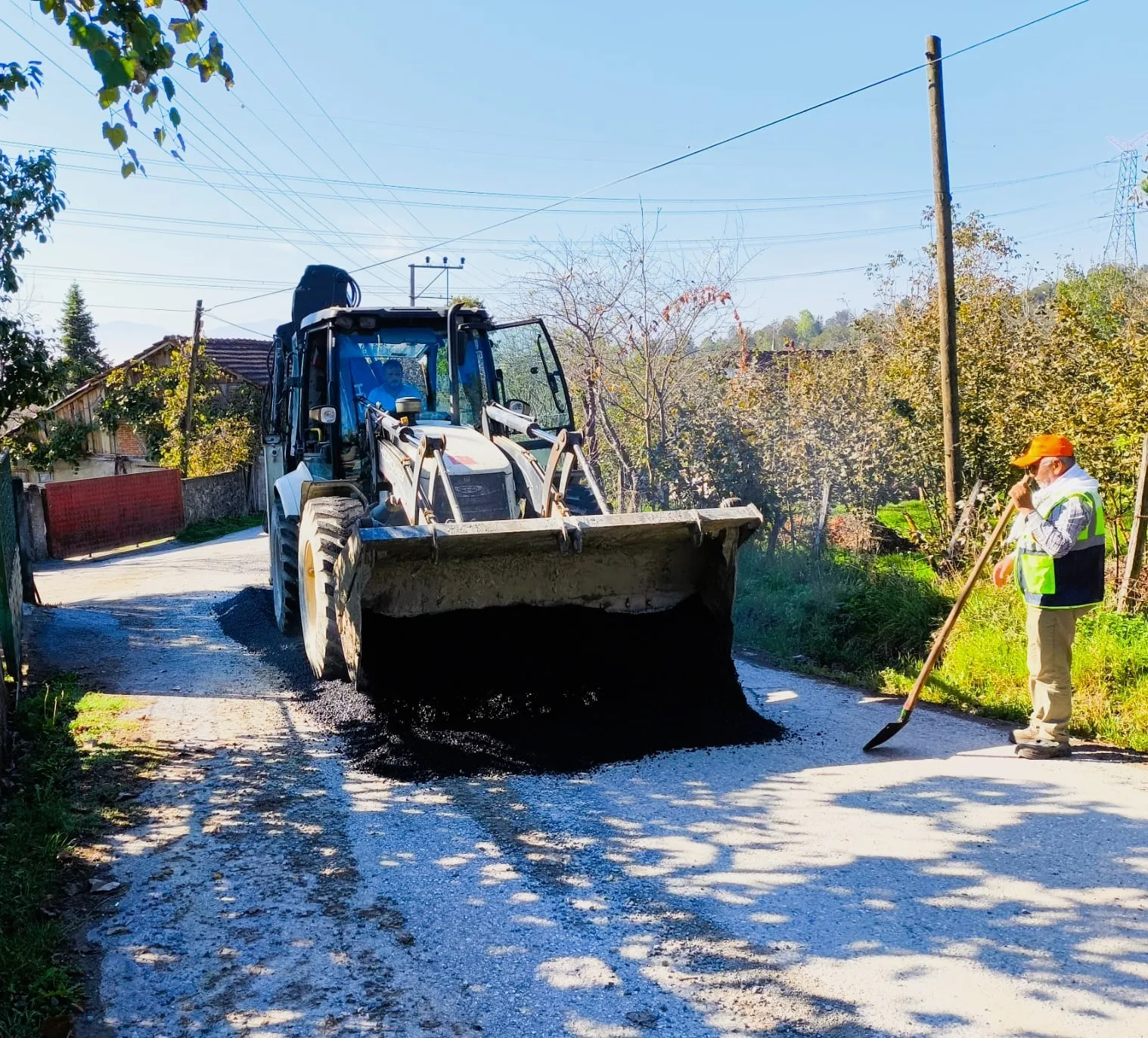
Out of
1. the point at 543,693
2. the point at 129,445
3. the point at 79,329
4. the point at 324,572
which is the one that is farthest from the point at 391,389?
the point at 79,329

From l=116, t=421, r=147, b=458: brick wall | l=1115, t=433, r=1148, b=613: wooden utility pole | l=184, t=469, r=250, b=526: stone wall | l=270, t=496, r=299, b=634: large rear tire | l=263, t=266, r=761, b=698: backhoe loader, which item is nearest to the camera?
l=263, t=266, r=761, b=698: backhoe loader

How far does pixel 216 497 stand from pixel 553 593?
888 inches

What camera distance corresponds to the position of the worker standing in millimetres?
5773

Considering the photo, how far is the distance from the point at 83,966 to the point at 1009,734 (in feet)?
17.4

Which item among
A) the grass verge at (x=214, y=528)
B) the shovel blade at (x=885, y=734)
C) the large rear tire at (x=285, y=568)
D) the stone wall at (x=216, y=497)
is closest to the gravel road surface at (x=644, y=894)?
the shovel blade at (x=885, y=734)

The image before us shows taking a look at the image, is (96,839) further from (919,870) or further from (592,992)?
(919,870)

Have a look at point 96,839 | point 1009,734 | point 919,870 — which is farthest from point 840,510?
point 96,839

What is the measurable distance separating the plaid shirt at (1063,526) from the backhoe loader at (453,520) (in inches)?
65.3

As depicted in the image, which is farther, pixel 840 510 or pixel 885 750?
pixel 840 510

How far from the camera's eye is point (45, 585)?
51.3ft

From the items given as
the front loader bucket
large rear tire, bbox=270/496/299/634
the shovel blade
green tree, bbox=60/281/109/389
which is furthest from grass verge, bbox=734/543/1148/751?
green tree, bbox=60/281/109/389

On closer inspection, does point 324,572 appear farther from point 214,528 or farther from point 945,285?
point 214,528

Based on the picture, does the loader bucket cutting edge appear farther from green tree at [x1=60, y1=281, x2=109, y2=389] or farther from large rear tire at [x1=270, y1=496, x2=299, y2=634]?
green tree at [x1=60, y1=281, x2=109, y2=389]

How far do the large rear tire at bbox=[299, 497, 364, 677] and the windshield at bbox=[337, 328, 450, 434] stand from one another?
1014 mm
